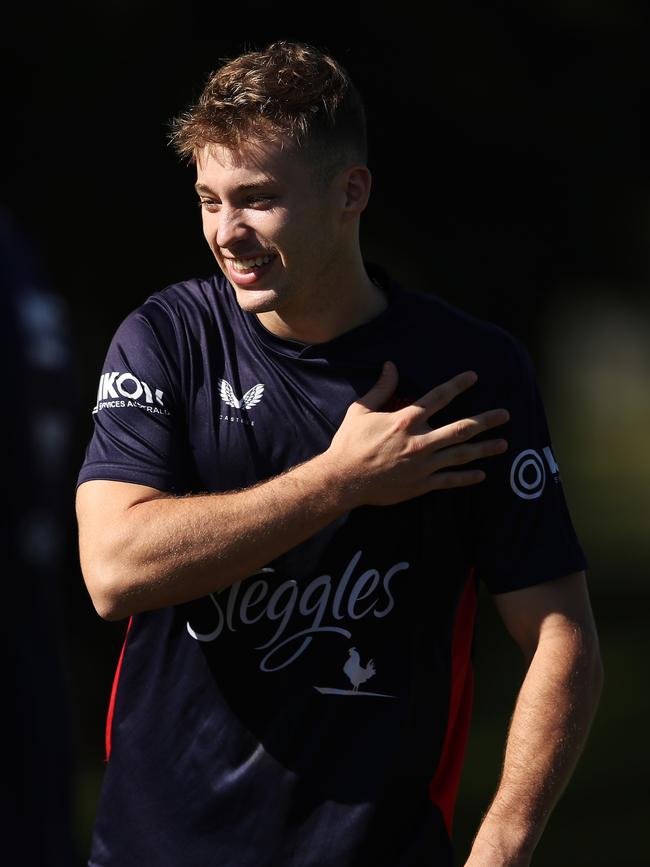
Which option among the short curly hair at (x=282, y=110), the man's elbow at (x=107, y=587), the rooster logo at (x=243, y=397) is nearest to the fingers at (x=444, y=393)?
the rooster logo at (x=243, y=397)

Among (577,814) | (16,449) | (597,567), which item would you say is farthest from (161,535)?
(597,567)

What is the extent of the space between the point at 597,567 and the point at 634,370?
2378 centimetres

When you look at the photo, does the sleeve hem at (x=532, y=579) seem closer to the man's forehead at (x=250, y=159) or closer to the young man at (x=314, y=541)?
the young man at (x=314, y=541)

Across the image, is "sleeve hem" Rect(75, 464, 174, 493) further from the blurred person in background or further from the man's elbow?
the blurred person in background

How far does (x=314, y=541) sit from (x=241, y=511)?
0.94 ft

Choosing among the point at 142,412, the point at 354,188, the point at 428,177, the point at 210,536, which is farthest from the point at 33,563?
the point at 428,177

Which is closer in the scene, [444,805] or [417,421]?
A: [417,421]

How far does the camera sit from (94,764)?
9672 mm

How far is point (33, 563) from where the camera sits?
5.80 ft

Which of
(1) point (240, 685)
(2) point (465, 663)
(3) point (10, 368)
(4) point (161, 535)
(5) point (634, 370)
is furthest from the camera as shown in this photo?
(5) point (634, 370)

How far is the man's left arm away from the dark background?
190 inches

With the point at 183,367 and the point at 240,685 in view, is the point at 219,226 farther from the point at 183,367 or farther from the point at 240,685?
the point at 240,685

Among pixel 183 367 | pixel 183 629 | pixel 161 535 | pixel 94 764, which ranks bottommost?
pixel 94 764

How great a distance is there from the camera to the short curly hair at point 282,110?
3291 mm
